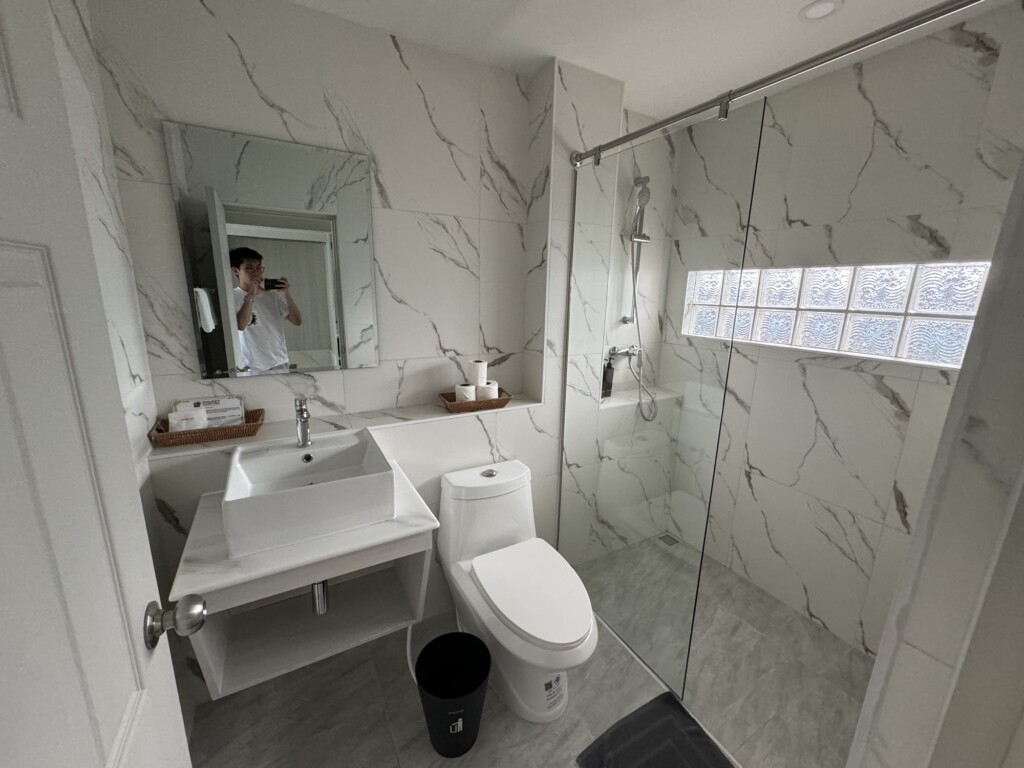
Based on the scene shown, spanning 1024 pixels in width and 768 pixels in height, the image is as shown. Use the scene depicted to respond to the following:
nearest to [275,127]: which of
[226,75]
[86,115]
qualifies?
[226,75]

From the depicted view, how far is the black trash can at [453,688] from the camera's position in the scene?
1.36 m

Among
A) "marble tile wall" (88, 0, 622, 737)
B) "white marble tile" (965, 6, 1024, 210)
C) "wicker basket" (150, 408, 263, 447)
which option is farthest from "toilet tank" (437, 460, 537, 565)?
"white marble tile" (965, 6, 1024, 210)

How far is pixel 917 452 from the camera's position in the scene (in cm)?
164

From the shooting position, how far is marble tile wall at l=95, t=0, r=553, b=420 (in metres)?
1.37

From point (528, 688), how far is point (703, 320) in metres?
1.57

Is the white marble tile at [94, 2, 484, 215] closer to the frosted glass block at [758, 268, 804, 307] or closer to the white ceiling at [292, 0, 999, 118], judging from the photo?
the white ceiling at [292, 0, 999, 118]

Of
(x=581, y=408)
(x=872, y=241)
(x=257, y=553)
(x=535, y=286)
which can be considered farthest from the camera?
(x=581, y=408)

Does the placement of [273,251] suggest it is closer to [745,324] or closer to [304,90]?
[304,90]

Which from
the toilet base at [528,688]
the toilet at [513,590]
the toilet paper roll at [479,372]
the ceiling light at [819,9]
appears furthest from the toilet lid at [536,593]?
the ceiling light at [819,9]

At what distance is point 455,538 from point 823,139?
7.64ft

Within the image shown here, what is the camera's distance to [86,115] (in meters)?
1.14

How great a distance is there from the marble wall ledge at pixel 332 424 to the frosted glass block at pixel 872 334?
1.41 m

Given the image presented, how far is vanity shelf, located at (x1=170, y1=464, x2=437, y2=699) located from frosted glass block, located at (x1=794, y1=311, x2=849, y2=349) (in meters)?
1.91

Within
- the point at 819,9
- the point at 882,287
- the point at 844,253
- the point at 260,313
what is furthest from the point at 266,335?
the point at 882,287
